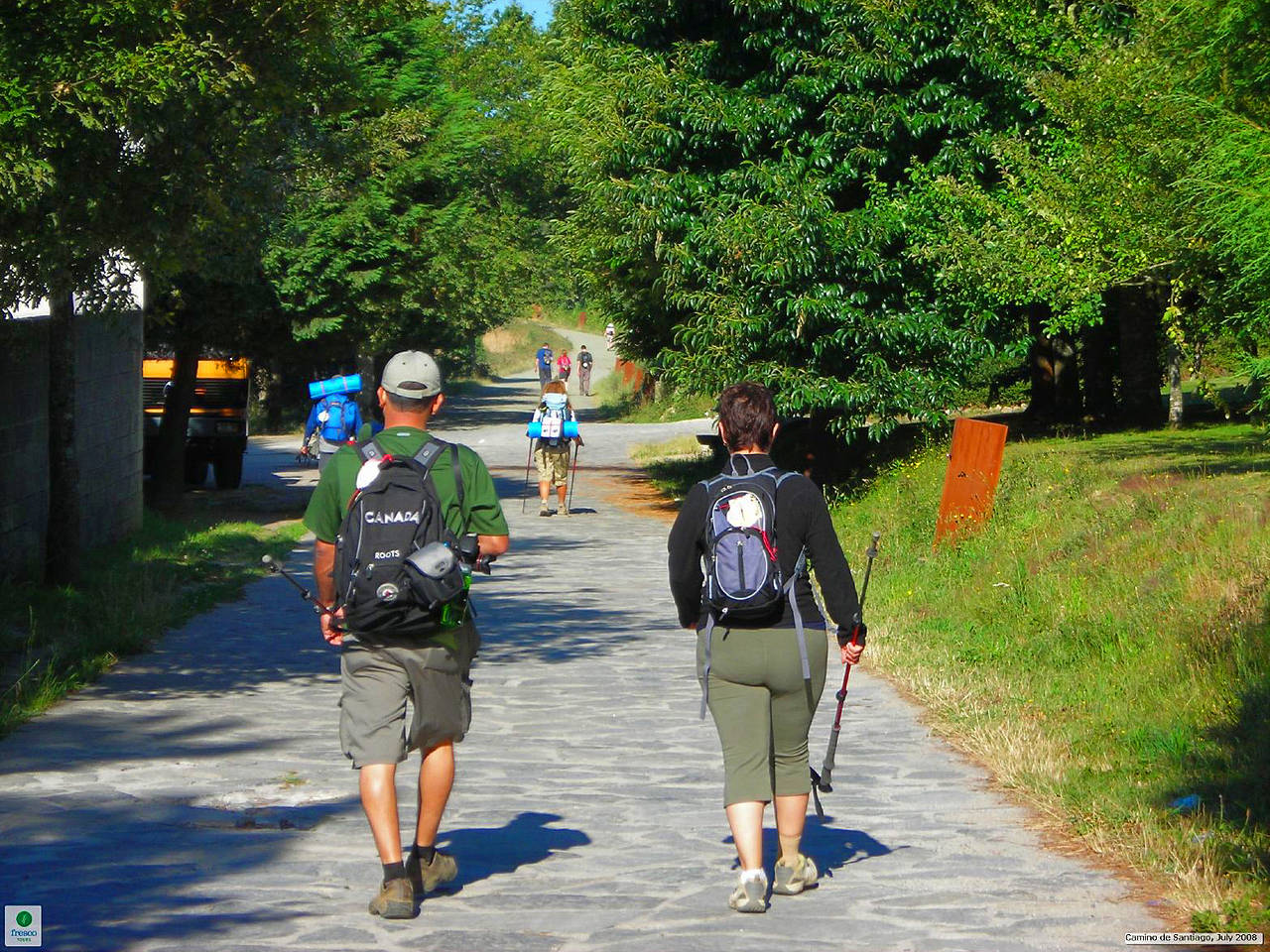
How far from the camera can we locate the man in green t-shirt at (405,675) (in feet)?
17.5

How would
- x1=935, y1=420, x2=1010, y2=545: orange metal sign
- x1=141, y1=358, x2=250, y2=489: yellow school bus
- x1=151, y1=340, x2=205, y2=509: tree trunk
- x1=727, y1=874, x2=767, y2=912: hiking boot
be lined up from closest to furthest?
x1=727, y1=874, x2=767, y2=912: hiking boot < x1=935, y1=420, x2=1010, y2=545: orange metal sign < x1=151, y1=340, x2=205, y2=509: tree trunk < x1=141, y1=358, x2=250, y2=489: yellow school bus

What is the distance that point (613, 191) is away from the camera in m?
19.3

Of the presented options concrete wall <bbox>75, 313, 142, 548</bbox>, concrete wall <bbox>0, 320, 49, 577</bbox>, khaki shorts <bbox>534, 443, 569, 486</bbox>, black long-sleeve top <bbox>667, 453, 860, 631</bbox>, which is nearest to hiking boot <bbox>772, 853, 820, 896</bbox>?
black long-sleeve top <bbox>667, 453, 860, 631</bbox>

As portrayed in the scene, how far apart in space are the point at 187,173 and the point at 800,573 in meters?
6.26

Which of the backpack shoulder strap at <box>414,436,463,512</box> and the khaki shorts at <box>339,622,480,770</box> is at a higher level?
the backpack shoulder strap at <box>414,436,463,512</box>

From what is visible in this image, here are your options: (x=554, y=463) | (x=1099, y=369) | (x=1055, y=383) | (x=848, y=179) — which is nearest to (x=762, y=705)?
(x=848, y=179)

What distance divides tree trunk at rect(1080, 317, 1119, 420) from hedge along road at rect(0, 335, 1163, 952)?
14.9 meters

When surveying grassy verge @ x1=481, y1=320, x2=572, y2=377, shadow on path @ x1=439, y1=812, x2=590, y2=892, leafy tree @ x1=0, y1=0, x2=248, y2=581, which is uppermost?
grassy verge @ x1=481, y1=320, x2=572, y2=377

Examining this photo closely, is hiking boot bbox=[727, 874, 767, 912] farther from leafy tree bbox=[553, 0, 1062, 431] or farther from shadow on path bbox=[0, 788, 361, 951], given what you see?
leafy tree bbox=[553, 0, 1062, 431]

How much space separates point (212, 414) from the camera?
24547 millimetres

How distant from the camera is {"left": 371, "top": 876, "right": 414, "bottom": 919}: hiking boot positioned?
5.27m

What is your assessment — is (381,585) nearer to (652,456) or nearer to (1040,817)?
(1040,817)

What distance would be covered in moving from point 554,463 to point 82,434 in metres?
7.13

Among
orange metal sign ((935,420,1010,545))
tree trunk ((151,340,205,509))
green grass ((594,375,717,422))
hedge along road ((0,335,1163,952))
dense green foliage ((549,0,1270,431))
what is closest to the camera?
hedge along road ((0,335,1163,952))
